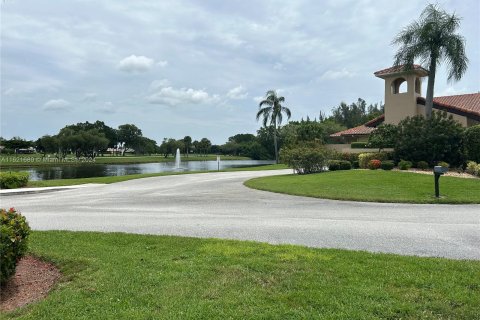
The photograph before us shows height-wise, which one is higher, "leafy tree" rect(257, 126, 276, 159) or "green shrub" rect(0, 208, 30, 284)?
"leafy tree" rect(257, 126, 276, 159)

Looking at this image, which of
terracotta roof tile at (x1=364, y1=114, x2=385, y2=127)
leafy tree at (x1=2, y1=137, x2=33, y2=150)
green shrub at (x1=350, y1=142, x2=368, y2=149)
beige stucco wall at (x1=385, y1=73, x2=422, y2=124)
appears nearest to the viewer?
green shrub at (x1=350, y1=142, x2=368, y2=149)

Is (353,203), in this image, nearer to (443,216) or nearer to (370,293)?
(443,216)

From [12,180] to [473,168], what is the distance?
2264cm

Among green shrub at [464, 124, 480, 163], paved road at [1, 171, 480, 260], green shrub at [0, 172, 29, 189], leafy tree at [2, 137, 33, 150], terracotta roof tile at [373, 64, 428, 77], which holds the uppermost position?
terracotta roof tile at [373, 64, 428, 77]

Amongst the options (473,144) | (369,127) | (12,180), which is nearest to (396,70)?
(369,127)

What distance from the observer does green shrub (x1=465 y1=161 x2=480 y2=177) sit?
61.6 feet

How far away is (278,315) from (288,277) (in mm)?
1023

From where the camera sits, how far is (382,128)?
26.3 metres

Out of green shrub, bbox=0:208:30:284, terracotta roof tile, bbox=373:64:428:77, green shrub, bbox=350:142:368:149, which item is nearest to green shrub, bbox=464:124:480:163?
terracotta roof tile, bbox=373:64:428:77

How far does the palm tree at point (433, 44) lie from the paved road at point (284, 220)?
16968 millimetres

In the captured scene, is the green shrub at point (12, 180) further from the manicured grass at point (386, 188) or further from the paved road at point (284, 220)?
the manicured grass at point (386, 188)

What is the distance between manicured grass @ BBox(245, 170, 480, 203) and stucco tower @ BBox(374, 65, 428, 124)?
1358 centimetres

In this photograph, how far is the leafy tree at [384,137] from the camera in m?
24.0

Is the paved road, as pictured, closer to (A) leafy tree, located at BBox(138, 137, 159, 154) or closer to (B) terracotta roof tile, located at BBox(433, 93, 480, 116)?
(B) terracotta roof tile, located at BBox(433, 93, 480, 116)
